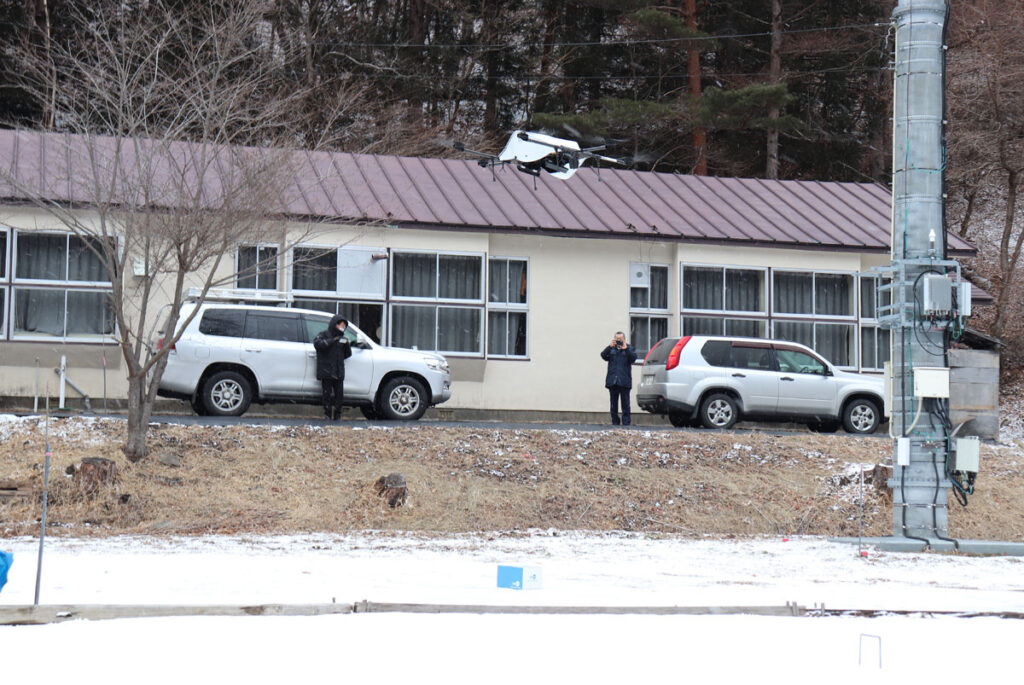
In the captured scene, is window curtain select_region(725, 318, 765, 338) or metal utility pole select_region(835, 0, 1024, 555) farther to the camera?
window curtain select_region(725, 318, 765, 338)

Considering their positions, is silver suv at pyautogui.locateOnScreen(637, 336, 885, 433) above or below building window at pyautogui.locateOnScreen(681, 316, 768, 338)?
below

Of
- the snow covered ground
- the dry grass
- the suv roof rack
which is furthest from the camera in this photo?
the suv roof rack

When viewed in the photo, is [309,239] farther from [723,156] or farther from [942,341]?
[723,156]

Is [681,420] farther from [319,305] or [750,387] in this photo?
[319,305]

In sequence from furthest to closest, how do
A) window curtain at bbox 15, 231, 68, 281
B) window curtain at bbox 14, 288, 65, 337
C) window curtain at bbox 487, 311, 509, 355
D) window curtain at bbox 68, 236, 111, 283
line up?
window curtain at bbox 487, 311, 509, 355
window curtain at bbox 68, 236, 111, 283
window curtain at bbox 15, 231, 68, 281
window curtain at bbox 14, 288, 65, 337

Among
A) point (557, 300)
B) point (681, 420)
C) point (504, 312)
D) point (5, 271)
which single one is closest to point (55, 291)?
point (5, 271)

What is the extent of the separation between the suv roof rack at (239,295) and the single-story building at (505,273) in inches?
8.8

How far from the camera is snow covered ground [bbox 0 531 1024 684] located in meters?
6.53

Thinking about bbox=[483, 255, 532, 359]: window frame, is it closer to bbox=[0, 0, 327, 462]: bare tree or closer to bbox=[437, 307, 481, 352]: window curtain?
bbox=[437, 307, 481, 352]: window curtain

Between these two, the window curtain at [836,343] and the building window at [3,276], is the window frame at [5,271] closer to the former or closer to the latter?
the building window at [3,276]

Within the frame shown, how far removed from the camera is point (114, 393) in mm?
22062

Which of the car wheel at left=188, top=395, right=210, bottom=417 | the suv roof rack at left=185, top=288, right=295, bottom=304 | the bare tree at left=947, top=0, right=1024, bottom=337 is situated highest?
the bare tree at left=947, top=0, right=1024, bottom=337

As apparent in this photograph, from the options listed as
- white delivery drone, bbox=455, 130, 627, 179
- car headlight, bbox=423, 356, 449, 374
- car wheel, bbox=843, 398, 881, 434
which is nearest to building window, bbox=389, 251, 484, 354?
white delivery drone, bbox=455, 130, 627, 179

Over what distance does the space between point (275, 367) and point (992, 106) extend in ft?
77.3
